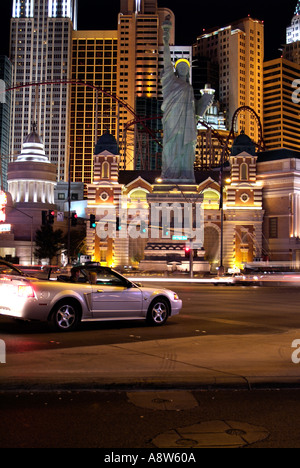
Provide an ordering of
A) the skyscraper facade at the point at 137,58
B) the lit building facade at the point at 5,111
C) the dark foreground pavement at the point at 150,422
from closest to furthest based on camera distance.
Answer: the dark foreground pavement at the point at 150,422, the lit building facade at the point at 5,111, the skyscraper facade at the point at 137,58

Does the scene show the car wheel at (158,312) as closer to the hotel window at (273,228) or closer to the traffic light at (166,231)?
the traffic light at (166,231)

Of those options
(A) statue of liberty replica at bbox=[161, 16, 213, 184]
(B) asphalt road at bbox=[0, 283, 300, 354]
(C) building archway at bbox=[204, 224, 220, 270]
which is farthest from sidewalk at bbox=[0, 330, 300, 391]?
(C) building archway at bbox=[204, 224, 220, 270]

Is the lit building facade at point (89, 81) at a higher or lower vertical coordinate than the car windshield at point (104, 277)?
higher

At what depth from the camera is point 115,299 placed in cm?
1405

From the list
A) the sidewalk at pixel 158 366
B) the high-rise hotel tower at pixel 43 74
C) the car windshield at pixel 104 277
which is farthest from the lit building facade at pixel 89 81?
the sidewalk at pixel 158 366

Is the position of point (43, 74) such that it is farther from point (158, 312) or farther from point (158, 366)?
point (158, 366)

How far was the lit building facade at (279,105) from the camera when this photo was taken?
189250 mm

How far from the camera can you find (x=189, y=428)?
6.16 metres

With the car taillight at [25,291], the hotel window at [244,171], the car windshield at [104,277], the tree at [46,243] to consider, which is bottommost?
the car taillight at [25,291]

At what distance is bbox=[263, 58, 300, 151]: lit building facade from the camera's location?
18925cm

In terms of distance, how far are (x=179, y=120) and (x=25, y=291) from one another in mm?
67285

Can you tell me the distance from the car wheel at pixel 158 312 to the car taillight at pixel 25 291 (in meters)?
3.24

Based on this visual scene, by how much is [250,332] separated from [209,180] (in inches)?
2954

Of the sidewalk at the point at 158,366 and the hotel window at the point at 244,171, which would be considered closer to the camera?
the sidewalk at the point at 158,366
